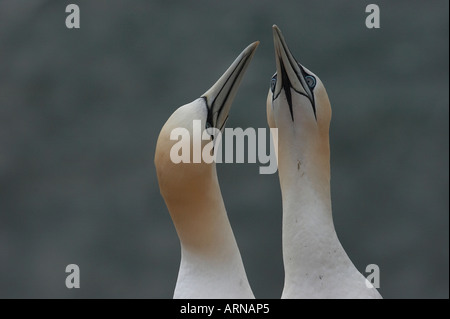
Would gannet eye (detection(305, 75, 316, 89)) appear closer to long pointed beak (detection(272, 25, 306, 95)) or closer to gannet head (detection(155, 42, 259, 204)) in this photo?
long pointed beak (detection(272, 25, 306, 95))

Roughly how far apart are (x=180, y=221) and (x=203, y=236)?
0.16m

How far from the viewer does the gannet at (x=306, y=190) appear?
6250 millimetres

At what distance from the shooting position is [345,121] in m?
10.4

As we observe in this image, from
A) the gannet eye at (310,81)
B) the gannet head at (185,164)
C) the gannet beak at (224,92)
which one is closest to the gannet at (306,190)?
the gannet eye at (310,81)

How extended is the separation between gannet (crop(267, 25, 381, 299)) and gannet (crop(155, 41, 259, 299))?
320 mm

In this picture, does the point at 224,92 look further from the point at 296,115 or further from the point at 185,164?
the point at 185,164

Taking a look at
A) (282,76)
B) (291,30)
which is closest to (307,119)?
(282,76)

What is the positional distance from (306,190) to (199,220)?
24.9 inches

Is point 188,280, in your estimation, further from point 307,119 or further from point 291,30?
point 291,30

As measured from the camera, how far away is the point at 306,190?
6410mm

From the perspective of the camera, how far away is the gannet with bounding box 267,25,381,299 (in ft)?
20.5

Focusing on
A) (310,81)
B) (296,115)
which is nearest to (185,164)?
(296,115)

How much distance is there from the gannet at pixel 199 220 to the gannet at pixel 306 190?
320 millimetres
